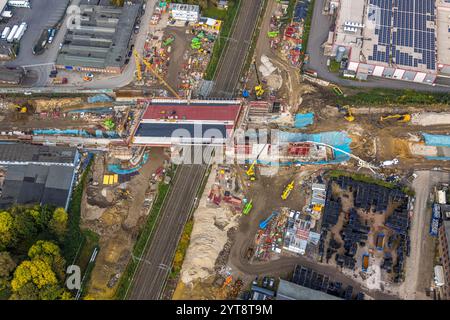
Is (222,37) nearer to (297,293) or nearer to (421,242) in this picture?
(297,293)

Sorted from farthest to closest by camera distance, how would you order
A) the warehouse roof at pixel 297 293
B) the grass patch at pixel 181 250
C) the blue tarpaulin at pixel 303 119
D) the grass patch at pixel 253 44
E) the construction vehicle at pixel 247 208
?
the grass patch at pixel 253 44, the blue tarpaulin at pixel 303 119, the construction vehicle at pixel 247 208, the grass patch at pixel 181 250, the warehouse roof at pixel 297 293

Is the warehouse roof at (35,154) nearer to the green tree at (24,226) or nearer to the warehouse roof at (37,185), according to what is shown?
the warehouse roof at (37,185)

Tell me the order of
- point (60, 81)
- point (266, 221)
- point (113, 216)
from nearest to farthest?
point (266, 221)
point (113, 216)
point (60, 81)

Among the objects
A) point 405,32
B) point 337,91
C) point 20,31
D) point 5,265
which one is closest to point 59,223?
point 5,265

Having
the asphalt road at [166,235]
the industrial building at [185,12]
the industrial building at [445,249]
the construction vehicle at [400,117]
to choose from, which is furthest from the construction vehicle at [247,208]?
the industrial building at [185,12]

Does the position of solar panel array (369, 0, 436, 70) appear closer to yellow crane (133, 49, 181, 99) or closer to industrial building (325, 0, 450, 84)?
industrial building (325, 0, 450, 84)
